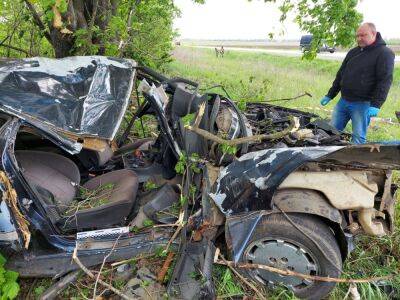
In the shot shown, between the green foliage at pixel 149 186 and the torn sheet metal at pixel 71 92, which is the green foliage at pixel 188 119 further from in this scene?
the green foliage at pixel 149 186

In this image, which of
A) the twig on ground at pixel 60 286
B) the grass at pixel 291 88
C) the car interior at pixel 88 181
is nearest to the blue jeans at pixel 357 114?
the grass at pixel 291 88

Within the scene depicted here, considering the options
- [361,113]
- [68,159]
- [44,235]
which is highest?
[361,113]

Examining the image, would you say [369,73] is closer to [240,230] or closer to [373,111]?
[373,111]

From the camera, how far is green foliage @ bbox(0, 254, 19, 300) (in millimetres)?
2479

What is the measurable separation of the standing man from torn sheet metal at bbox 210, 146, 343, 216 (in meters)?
2.42

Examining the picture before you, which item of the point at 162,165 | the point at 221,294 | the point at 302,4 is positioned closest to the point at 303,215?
the point at 221,294

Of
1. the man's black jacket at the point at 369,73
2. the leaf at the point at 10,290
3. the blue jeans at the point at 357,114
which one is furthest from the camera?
the blue jeans at the point at 357,114

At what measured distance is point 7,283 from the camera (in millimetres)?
2547

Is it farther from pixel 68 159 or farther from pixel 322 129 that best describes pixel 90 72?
pixel 322 129

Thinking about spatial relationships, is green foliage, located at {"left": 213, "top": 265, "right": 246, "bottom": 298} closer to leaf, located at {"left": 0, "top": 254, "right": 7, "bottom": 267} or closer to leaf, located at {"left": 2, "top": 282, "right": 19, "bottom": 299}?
leaf, located at {"left": 2, "top": 282, "right": 19, "bottom": 299}

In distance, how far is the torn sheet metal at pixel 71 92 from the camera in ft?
8.25

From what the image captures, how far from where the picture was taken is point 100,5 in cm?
578

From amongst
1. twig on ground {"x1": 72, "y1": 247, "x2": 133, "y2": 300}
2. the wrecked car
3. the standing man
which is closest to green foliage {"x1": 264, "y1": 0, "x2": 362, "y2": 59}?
the standing man

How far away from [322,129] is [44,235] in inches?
102
